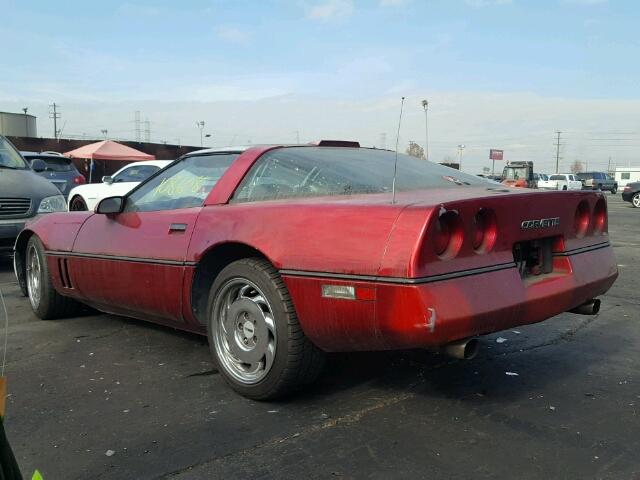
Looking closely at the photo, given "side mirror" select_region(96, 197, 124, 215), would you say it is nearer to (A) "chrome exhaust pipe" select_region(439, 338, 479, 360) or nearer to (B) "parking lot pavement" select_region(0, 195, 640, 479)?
(B) "parking lot pavement" select_region(0, 195, 640, 479)

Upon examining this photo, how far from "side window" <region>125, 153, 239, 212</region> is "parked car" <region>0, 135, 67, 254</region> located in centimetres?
395

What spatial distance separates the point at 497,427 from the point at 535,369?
100cm

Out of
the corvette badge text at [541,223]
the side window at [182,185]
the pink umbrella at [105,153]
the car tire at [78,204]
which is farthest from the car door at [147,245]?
the pink umbrella at [105,153]

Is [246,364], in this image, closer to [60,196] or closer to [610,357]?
[610,357]

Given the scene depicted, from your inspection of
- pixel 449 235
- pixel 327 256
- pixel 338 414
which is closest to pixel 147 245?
pixel 327 256

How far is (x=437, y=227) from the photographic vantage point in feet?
8.30

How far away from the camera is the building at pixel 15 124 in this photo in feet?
144

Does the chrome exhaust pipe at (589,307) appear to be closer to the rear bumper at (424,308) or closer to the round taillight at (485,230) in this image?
the rear bumper at (424,308)

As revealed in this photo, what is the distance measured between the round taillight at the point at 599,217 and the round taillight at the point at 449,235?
4.30ft

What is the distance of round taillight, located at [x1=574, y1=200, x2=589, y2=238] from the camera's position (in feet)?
11.0

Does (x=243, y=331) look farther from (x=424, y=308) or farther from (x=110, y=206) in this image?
(x=110, y=206)

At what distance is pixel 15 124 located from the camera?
44.4m

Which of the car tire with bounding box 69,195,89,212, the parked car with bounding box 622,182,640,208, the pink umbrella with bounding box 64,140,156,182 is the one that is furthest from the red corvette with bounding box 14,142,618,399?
the parked car with bounding box 622,182,640,208

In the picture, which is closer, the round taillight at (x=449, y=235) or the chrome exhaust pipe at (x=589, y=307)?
the round taillight at (x=449, y=235)
